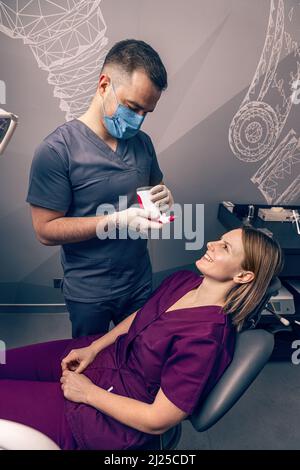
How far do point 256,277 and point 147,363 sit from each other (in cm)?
43

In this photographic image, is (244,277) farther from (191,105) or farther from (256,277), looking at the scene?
(191,105)

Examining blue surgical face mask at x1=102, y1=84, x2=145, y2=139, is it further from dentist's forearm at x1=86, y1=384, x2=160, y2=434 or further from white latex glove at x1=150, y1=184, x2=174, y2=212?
dentist's forearm at x1=86, y1=384, x2=160, y2=434

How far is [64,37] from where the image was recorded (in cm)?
191

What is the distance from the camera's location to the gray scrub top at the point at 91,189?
1.21m

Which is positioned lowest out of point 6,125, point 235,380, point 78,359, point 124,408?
point 78,359

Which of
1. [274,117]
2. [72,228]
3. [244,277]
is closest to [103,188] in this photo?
[72,228]

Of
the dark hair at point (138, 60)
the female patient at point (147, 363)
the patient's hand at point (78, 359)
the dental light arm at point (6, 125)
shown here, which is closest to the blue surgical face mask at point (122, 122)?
the dark hair at point (138, 60)

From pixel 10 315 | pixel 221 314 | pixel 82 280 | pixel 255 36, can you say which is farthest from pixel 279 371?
pixel 255 36

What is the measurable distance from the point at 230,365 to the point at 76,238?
643 mm

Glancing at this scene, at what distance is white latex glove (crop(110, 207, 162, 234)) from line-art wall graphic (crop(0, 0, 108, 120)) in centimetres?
110

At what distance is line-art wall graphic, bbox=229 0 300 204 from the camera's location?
1974 mm

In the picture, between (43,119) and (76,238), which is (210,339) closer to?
(76,238)

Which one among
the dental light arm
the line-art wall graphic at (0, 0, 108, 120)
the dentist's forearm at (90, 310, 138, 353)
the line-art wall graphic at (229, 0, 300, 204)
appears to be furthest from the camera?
the line-art wall graphic at (229, 0, 300, 204)

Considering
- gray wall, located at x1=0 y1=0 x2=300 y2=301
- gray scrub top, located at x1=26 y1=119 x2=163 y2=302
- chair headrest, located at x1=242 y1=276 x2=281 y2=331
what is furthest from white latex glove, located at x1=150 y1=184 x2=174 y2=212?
gray wall, located at x1=0 y1=0 x2=300 y2=301
